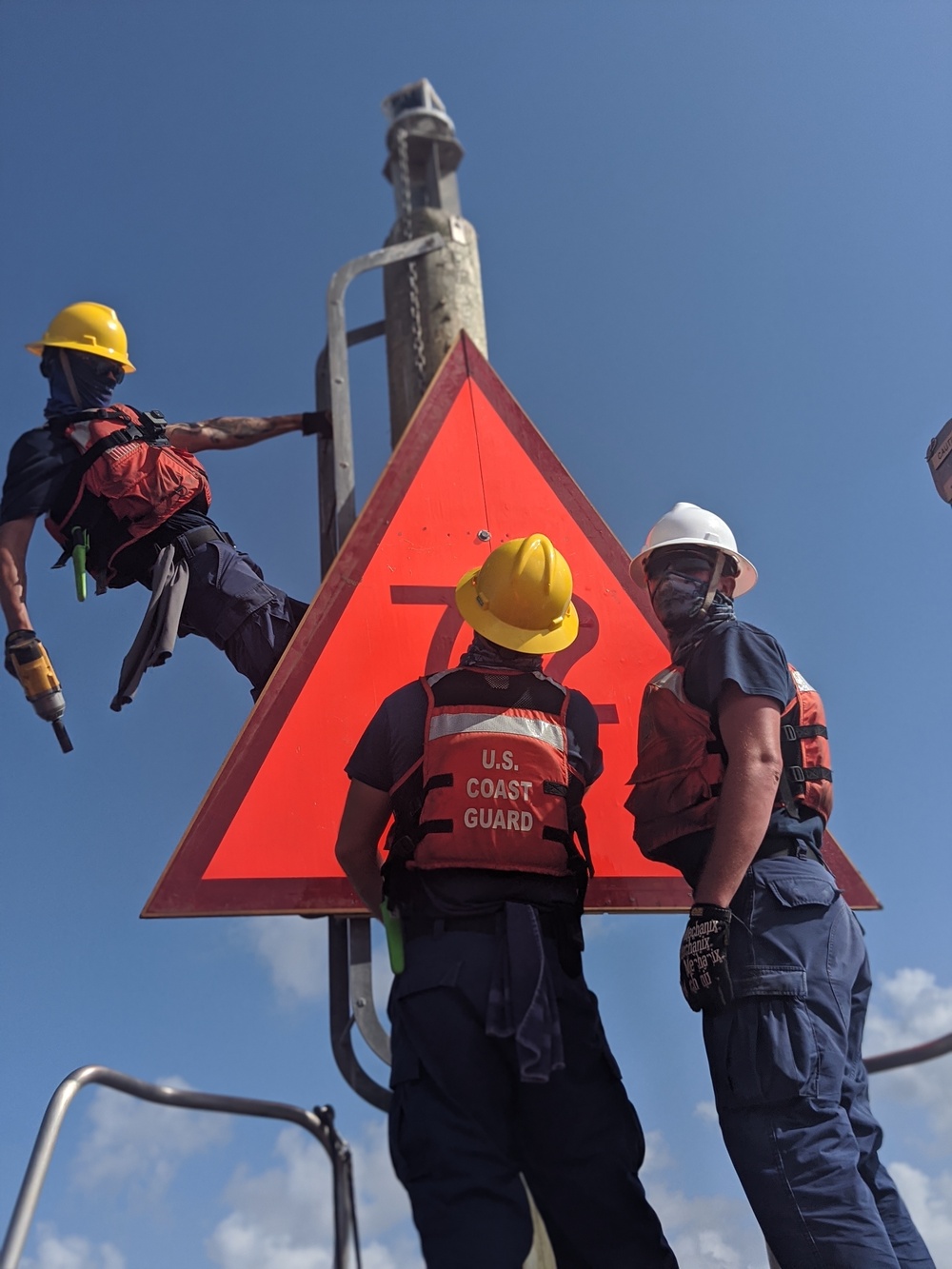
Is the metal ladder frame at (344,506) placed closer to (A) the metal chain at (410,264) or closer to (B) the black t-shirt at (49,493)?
(A) the metal chain at (410,264)

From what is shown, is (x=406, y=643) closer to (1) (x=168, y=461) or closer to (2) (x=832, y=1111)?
(1) (x=168, y=461)

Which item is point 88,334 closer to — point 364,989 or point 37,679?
point 37,679

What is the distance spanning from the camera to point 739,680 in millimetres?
2883

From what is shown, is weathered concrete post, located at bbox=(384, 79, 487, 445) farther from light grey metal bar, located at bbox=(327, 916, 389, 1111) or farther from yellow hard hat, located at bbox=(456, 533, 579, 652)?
light grey metal bar, located at bbox=(327, 916, 389, 1111)

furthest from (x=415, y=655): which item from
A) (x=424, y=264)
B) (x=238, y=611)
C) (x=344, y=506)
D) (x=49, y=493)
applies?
(x=424, y=264)

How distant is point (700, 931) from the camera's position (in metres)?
2.70

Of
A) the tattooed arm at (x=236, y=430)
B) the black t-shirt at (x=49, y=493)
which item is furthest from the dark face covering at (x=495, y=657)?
the tattooed arm at (x=236, y=430)

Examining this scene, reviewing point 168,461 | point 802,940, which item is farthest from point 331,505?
point 802,940

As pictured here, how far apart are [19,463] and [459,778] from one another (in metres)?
1.85

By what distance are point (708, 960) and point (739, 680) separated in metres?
0.68

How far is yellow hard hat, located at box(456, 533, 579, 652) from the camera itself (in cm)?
316

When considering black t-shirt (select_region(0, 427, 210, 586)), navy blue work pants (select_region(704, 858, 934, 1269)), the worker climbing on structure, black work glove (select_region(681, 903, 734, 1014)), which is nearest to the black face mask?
navy blue work pants (select_region(704, 858, 934, 1269))

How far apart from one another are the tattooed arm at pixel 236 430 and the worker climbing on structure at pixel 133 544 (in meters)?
0.22

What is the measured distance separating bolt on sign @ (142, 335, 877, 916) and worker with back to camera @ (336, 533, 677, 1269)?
0.27m
